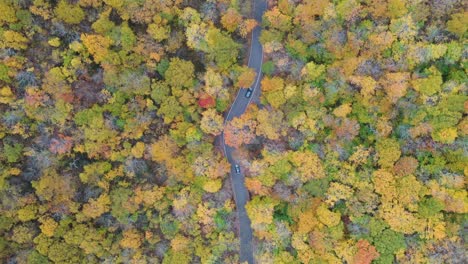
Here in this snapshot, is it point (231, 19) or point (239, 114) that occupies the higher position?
point (231, 19)

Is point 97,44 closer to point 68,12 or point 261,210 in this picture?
point 68,12

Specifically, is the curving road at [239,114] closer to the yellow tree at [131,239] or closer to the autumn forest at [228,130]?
the autumn forest at [228,130]

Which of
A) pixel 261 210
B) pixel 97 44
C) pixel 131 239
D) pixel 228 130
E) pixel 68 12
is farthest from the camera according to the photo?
pixel 131 239

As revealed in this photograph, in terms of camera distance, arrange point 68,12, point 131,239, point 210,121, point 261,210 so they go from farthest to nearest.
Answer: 1. point 131,239
2. point 261,210
3. point 210,121
4. point 68,12

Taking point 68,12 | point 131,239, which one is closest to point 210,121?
point 131,239

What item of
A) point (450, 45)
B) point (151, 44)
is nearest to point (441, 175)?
point (450, 45)

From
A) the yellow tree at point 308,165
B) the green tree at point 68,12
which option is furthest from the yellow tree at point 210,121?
the green tree at point 68,12
